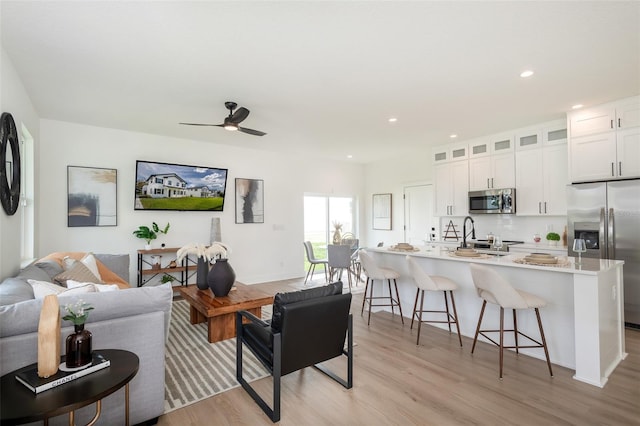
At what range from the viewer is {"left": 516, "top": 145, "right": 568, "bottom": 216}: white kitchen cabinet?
15.3ft

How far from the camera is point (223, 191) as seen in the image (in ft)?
19.7

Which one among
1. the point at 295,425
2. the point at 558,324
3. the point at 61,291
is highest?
the point at 61,291

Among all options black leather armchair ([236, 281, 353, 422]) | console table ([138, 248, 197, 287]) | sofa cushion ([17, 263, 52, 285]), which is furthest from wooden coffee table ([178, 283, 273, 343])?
console table ([138, 248, 197, 287])

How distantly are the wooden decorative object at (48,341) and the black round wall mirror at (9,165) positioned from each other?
5.74ft

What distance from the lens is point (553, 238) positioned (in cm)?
480

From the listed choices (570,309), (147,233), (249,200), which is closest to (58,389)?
(570,309)

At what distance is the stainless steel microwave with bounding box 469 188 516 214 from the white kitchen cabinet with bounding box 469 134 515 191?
0.14 metres

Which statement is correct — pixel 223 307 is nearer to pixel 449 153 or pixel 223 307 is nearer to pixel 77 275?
pixel 77 275

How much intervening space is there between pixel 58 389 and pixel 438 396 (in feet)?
7.72

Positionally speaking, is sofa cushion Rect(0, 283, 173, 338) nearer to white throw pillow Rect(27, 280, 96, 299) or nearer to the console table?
white throw pillow Rect(27, 280, 96, 299)

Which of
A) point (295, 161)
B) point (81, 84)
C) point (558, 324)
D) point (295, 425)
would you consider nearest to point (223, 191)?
point (295, 161)

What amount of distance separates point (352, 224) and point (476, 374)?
5732mm

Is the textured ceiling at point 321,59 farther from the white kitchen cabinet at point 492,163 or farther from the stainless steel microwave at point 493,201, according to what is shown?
the stainless steel microwave at point 493,201

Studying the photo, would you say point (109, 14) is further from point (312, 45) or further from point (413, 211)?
point (413, 211)
